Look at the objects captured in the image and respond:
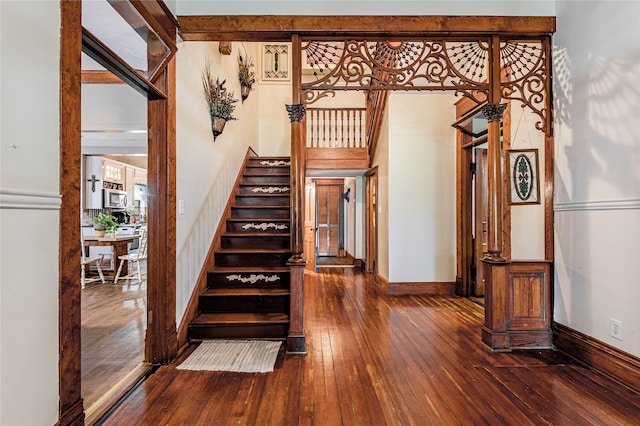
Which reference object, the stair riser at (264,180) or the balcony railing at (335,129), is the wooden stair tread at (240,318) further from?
the balcony railing at (335,129)

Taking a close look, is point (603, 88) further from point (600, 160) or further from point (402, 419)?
point (402, 419)

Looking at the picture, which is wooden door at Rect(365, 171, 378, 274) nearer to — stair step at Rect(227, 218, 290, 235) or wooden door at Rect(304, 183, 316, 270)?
wooden door at Rect(304, 183, 316, 270)

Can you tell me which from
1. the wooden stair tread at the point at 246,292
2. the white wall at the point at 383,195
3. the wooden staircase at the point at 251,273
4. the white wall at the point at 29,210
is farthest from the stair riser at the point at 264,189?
the white wall at the point at 29,210

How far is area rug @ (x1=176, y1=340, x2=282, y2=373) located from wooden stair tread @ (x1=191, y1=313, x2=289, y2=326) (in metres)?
0.17


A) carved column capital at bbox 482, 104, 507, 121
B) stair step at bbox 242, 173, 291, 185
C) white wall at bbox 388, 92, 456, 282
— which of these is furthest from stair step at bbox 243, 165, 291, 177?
carved column capital at bbox 482, 104, 507, 121

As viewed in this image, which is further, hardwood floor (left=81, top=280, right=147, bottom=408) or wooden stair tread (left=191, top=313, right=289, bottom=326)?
wooden stair tread (left=191, top=313, right=289, bottom=326)

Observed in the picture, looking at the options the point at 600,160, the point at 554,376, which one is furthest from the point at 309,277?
the point at 600,160

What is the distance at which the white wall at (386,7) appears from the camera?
9.41ft

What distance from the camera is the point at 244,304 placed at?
3.26 meters

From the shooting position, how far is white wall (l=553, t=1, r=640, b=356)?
2260 millimetres

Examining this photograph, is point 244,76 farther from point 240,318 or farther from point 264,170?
point 240,318

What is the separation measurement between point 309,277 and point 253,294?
9.46ft

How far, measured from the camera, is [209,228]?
3.60 metres

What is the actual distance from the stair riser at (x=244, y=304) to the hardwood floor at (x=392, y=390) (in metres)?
0.41
